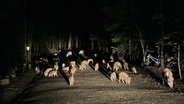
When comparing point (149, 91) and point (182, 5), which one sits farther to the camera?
point (182, 5)

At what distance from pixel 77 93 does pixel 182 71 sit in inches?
429

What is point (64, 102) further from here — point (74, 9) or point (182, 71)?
point (74, 9)

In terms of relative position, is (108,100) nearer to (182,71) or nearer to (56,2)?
A: (182,71)

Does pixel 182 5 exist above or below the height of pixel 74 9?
below

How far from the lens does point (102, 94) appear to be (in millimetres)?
16969

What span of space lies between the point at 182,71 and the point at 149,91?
822 cm

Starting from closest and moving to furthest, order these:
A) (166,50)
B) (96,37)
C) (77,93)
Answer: (77,93), (166,50), (96,37)

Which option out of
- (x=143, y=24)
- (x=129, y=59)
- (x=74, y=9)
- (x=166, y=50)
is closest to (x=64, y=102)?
(x=166, y=50)

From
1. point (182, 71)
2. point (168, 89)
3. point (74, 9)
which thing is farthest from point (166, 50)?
point (74, 9)

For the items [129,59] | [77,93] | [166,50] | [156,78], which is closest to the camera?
[77,93]

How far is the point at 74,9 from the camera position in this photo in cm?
7006

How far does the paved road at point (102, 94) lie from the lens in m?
15.4

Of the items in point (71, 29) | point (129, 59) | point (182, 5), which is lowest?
point (129, 59)

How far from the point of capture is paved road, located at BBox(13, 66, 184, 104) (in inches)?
604
